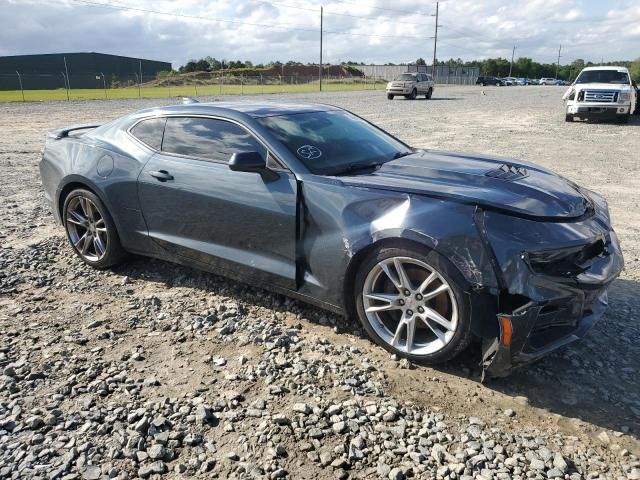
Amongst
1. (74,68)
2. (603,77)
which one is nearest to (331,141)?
(603,77)

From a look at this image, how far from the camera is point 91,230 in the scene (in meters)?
4.84

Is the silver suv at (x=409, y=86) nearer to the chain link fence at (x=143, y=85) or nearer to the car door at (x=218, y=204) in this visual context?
the chain link fence at (x=143, y=85)

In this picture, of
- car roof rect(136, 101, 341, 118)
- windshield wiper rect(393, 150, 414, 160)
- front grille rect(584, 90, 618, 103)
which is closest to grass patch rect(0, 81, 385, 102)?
front grille rect(584, 90, 618, 103)

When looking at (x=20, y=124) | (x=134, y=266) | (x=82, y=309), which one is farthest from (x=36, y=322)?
(x=20, y=124)

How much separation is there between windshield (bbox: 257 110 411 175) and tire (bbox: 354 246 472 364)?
0.83 m

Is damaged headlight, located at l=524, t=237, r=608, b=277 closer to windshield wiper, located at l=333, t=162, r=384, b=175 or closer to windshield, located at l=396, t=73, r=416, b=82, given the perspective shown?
windshield wiper, located at l=333, t=162, r=384, b=175

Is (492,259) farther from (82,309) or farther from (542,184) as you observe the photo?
(82,309)

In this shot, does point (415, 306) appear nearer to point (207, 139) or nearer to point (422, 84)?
point (207, 139)

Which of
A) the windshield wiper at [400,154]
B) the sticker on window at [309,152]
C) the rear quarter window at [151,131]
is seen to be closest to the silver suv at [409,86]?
the windshield wiper at [400,154]

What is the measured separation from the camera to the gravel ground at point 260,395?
98.8 inches

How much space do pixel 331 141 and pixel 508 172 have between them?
4.32 feet

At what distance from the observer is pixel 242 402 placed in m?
2.96

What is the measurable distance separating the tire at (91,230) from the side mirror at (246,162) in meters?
1.69

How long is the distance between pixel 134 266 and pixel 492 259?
3438 mm
